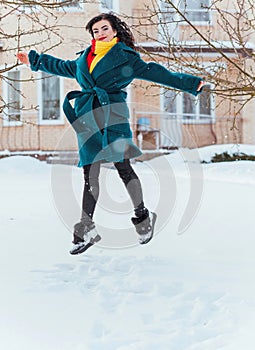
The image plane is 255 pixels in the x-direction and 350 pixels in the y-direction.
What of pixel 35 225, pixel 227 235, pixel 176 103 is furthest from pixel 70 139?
pixel 227 235

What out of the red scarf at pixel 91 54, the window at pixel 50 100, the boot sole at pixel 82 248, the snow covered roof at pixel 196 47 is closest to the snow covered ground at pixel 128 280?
the boot sole at pixel 82 248

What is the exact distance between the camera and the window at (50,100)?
1482 centimetres

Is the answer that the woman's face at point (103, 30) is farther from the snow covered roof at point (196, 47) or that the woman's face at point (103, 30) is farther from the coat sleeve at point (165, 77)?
the snow covered roof at point (196, 47)

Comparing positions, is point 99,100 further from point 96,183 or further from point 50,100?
point 50,100

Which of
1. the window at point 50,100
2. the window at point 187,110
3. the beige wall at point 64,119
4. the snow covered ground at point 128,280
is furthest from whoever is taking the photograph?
the window at point 187,110

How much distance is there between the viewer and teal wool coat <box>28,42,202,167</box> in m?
3.56

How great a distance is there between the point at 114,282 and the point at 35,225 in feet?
7.04

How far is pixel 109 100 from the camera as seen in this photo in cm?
359

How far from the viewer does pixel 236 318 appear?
2.86 meters

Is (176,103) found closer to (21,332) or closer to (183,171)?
(183,171)

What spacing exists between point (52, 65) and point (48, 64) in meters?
0.03

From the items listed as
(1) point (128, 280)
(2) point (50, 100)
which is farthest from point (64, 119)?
(1) point (128, 280)

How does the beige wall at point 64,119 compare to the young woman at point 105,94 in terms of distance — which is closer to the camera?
the young woman at point 105,94

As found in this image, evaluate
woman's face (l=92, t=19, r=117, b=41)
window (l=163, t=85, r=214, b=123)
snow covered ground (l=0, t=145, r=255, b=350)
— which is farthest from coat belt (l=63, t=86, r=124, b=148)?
window (l=163, t=85, r=214, b=123)
